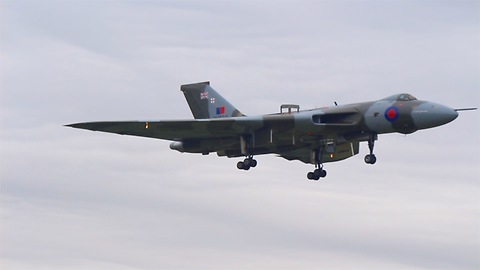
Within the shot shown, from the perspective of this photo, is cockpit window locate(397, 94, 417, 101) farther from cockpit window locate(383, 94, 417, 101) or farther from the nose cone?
the nose cone

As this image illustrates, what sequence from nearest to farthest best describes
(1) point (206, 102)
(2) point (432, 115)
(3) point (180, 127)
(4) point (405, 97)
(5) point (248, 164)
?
1. (2) point (432, 115)
2. (4) point (405, 97)
3. (3) point (180, 127)
4. (5) point (248, 164)
5. (1) point (206, 102)

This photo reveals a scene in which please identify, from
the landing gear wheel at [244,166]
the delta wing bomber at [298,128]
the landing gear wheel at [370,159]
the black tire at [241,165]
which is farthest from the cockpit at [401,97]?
the black tire at [241,165]

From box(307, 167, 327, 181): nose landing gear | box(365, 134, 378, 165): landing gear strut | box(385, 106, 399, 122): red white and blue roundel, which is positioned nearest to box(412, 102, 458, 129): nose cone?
box(385, 106, 399, 122): red white and blue roundel

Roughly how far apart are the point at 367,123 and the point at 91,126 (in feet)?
44.1

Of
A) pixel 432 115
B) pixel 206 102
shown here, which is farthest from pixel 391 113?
pixel 206 102

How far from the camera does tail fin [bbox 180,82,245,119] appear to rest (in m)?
73.9

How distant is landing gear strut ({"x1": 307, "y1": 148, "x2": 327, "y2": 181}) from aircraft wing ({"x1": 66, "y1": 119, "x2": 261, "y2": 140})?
4.49m

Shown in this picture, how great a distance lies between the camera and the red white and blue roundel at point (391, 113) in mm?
65688

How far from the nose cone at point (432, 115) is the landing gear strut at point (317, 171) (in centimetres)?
737

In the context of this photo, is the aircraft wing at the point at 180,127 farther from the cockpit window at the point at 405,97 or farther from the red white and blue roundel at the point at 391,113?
the cockpit window at the point at 405,97

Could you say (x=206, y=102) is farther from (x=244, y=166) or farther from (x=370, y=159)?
(x=370, y=159)

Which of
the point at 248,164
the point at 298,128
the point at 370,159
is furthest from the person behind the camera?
the point at 248,164

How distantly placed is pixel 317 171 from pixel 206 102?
748 centimetres

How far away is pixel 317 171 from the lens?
71188 mm
